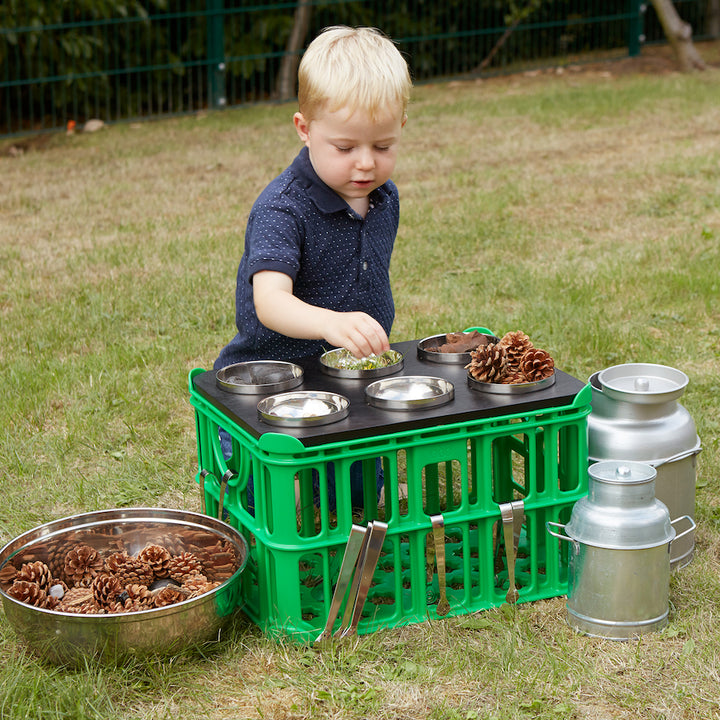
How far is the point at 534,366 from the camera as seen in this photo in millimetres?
2309

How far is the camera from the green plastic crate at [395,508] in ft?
6.84

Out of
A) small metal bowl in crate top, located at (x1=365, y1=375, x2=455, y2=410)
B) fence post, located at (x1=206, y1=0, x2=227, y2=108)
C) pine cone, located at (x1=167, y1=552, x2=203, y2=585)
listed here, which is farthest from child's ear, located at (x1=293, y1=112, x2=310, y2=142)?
fence post, located at (x1=206, y1=0, x2=227, y2=108)

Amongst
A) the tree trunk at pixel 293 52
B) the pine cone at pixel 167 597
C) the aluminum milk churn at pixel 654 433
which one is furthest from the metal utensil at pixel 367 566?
the tree trunk at pixel 293 52

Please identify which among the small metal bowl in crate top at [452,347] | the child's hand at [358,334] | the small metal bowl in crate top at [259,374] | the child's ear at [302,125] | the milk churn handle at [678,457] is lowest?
the milk churn handle at [678,457]

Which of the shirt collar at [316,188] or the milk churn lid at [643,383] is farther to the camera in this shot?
the shirt collar at [316,188]

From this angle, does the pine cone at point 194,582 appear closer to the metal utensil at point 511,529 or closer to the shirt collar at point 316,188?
the metal utensil at point 511,529

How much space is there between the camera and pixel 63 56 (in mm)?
9945

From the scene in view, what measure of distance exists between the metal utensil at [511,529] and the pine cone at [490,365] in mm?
274

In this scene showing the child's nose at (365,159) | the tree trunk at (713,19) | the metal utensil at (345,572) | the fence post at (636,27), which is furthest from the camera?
the tree trunk at (713,19)

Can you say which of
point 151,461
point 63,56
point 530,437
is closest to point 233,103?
point 63,56

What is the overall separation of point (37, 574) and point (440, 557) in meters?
0.86

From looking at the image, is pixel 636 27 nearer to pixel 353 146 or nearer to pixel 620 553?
pixel 353 146

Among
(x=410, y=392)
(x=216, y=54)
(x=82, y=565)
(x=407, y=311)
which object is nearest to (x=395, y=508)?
(x=410, y=392)

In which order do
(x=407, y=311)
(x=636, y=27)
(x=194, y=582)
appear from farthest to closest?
(x=636, y=27) → (x=407, y=311) → (x=194, y=582)
